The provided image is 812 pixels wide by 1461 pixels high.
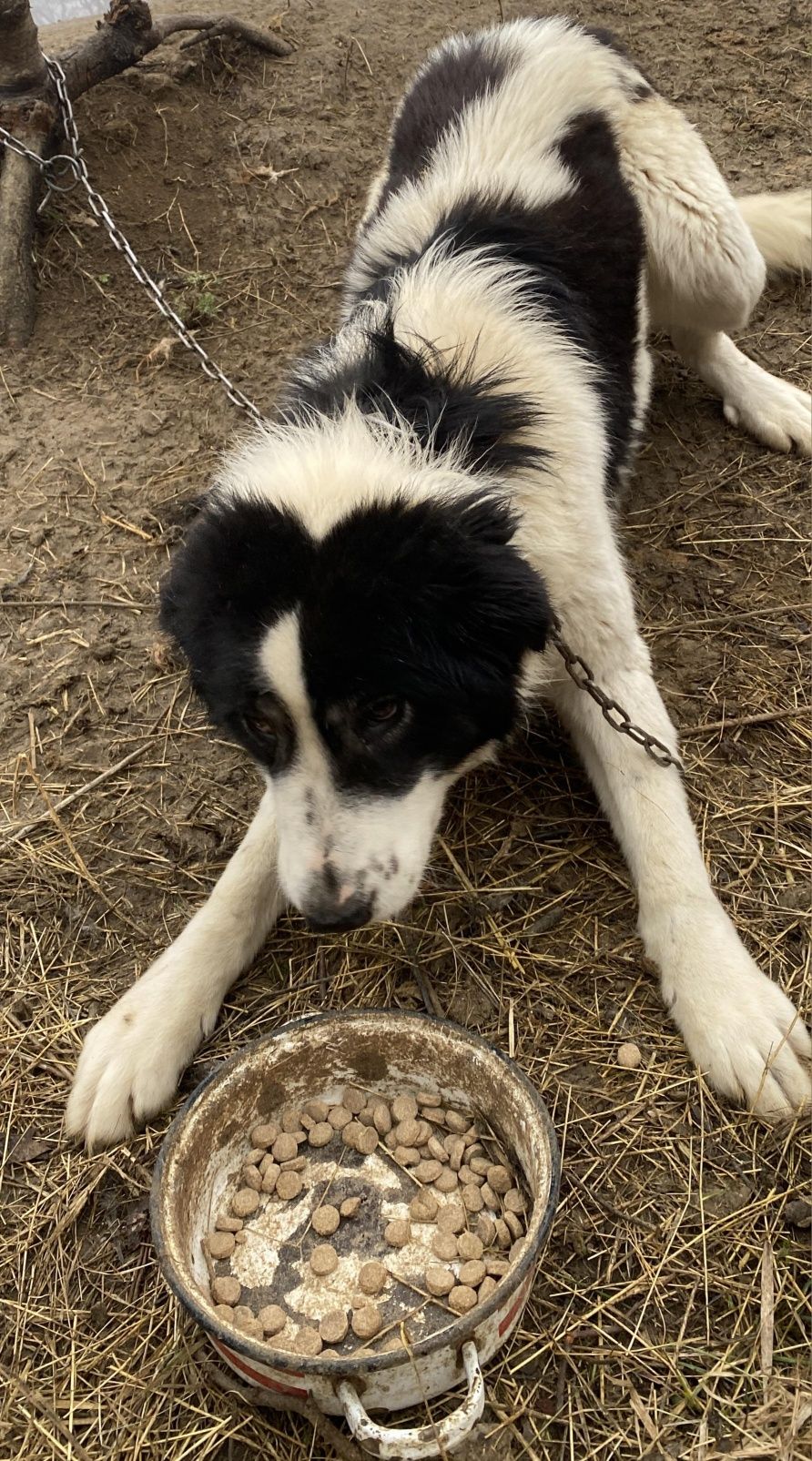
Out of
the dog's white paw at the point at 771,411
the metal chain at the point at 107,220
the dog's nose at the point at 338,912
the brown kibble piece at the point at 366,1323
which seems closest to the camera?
the brown kibble piece at the point at 366,1323

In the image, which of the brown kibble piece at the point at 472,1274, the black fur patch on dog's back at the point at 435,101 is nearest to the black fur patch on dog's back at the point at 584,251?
the black fur patch on dog's back at the point at 435,101

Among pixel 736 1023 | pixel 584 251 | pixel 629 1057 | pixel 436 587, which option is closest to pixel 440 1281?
pixel 629 1057

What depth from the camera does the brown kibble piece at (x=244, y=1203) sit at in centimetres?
196

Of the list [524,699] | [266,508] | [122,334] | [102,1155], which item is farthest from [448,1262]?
[122,334]

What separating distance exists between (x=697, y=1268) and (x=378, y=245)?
259 centimetres

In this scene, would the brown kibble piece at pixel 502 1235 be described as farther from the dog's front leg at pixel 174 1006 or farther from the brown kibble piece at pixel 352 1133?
the dog's front leg at pixel 174 1006

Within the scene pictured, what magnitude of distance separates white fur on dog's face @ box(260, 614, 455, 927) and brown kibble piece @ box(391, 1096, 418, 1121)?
394 millimetres

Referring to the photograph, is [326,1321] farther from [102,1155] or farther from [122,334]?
[122,334]

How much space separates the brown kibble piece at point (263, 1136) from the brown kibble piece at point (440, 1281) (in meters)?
0.41

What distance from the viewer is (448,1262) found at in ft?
6.07

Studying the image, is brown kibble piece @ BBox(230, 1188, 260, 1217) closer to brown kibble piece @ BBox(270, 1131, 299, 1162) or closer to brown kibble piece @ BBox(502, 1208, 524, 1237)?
brown kibble piece @ BBox(270, 1131, 299, 1162)

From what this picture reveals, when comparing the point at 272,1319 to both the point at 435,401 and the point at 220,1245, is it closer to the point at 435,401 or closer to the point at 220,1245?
the point at 220,1245

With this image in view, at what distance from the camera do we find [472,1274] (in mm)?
1779

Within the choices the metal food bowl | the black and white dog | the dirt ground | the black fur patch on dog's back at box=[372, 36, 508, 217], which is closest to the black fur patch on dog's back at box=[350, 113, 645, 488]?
the black and white dog
